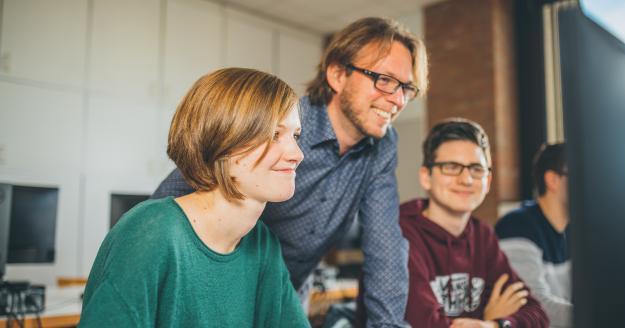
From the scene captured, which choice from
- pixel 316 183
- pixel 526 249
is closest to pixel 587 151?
pixel 316 183

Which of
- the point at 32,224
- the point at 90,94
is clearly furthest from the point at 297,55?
the point at 32,224

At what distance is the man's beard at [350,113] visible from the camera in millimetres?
1414

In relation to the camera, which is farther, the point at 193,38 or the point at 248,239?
the point at 193,38

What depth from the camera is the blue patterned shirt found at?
139 cm

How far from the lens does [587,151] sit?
0.46m

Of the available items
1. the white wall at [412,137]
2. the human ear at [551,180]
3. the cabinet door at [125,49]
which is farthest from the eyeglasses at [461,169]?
the cabinet door at [125,49]

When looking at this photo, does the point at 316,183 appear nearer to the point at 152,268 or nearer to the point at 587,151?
the point at 152,268

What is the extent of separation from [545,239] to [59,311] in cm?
181

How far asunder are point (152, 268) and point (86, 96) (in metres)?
3.35

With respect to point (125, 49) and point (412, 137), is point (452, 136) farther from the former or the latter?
point (125, 49)

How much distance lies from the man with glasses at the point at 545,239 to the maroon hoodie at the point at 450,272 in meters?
0.20

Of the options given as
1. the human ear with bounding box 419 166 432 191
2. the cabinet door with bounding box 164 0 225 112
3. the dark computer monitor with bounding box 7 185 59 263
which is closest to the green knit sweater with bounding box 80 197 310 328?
the human ear with bounding box 419 166 432 191

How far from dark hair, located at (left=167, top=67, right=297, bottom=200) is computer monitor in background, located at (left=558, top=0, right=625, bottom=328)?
1.75 feet

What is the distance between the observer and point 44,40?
3.63 meters
